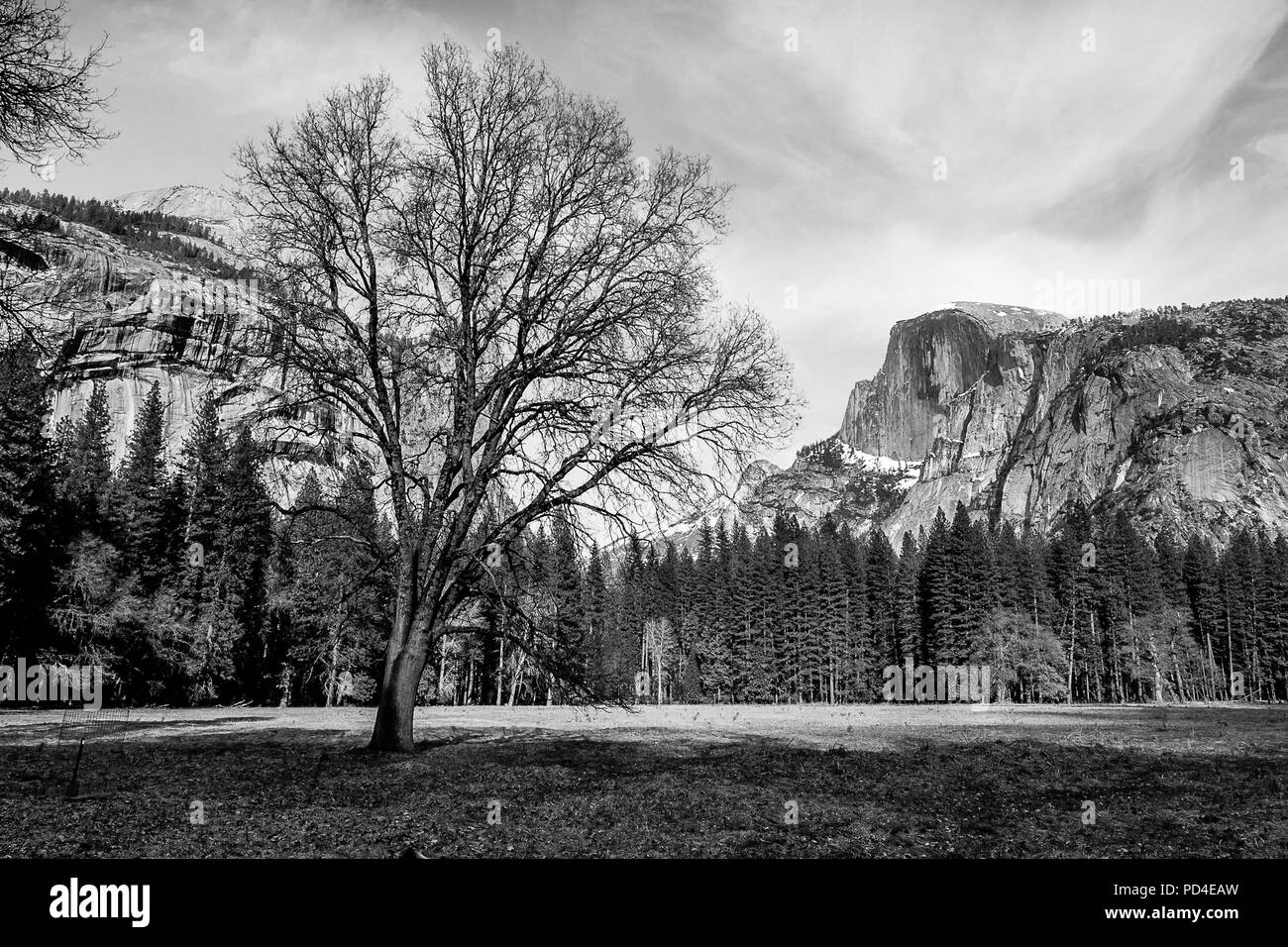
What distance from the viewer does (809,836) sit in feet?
28.0

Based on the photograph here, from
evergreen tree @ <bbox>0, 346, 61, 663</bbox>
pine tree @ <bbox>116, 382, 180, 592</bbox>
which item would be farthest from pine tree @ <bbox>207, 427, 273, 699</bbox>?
evergreen tree @ <bbox>0, 346, 61, 663</bbox>

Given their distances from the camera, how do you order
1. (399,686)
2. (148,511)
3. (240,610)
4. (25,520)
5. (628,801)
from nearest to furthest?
→ (628,801) → (399,686) → (25,520) → (148,511) → (240,610)

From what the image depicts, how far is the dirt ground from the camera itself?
7855 millimetres

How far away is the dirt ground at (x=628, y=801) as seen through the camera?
25.8ft

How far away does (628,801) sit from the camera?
409 inches

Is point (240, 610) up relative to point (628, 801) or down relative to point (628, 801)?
up

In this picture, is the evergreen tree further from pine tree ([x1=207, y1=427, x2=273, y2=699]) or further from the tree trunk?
the tree trunk

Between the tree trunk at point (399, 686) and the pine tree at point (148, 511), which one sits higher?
the pine tree at point (148, 511)

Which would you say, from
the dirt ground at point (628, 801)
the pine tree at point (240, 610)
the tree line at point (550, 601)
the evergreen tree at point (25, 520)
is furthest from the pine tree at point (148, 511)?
the dirt ground at point (628, 801)

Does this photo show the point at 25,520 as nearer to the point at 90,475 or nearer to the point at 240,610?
the point at 240,610

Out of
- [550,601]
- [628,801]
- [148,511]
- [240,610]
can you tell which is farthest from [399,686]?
[148,511]

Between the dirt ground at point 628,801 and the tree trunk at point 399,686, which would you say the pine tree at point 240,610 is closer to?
the tree trunk at point 399,686

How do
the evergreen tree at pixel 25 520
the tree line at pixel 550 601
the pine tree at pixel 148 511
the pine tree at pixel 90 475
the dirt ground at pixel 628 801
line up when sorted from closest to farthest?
the dirt ground at pixel 628 801, the tree line at pixel 550 601, the evergreen tree at pixel 25 520, the pine tree at pixel 90 475, the pine tree at pixel 148 511
